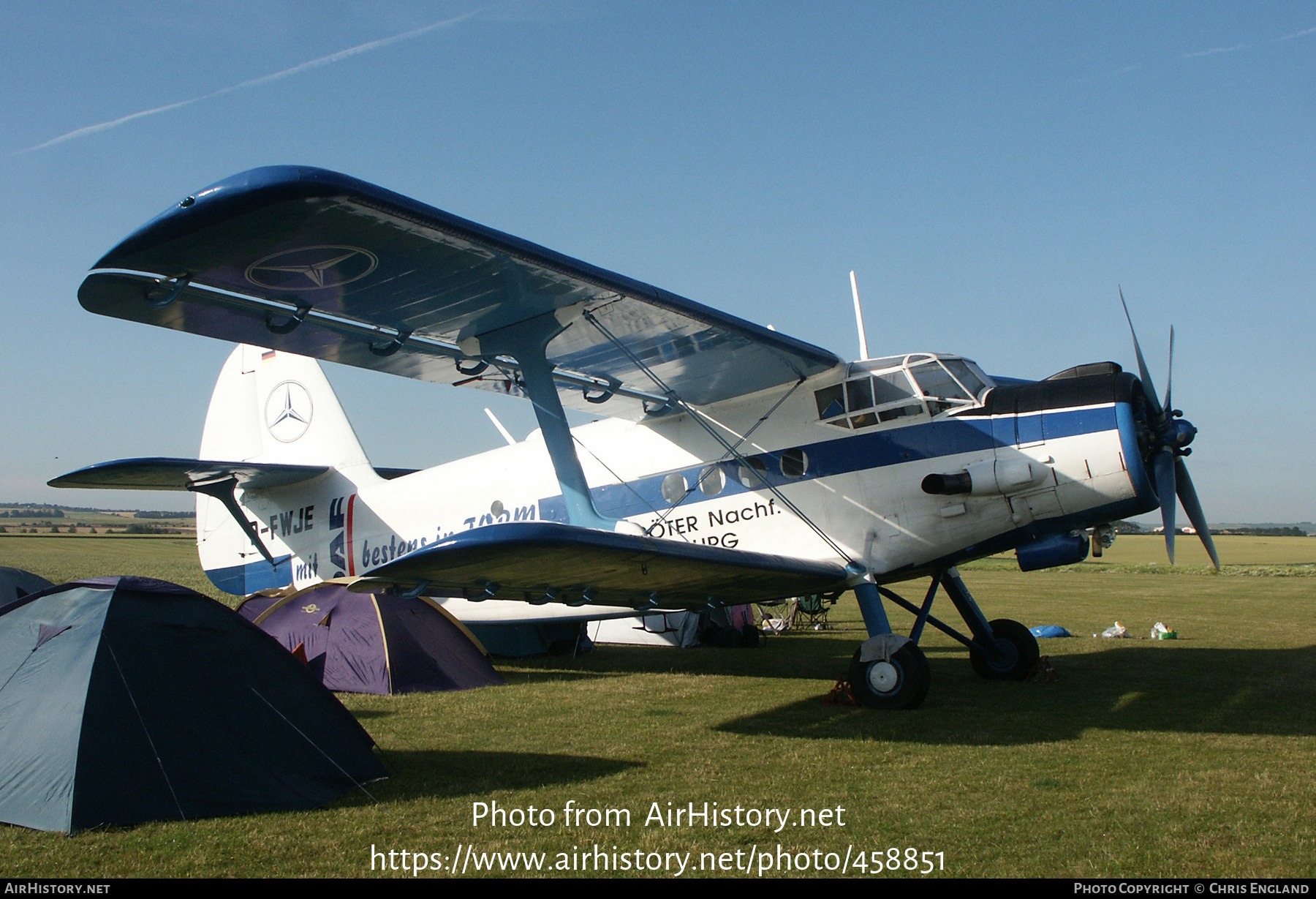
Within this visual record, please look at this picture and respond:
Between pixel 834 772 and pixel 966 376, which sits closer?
pixel 834 772

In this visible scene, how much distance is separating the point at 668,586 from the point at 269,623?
4.64m

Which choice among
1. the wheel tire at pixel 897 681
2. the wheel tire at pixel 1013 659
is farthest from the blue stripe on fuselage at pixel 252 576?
the wheel tire at pixel 1013 659

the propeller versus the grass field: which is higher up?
the propeller

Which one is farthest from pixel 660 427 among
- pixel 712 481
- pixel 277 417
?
pixel 277 417

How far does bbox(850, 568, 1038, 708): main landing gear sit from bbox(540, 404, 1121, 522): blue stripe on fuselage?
4.19 ft

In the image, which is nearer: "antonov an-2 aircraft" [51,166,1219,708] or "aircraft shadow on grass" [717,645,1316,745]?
"antonov an-2 aircraft" [51,166,1219,708]

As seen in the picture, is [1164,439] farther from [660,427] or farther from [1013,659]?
[660,427]

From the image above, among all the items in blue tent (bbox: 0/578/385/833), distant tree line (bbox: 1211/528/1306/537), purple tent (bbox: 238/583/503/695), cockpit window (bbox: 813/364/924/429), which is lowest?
distant tree line (bbox: 1211/528/1306/537)

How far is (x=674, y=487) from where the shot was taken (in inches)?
386

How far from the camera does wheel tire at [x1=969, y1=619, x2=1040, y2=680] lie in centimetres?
986

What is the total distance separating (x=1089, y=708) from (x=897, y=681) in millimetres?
1918

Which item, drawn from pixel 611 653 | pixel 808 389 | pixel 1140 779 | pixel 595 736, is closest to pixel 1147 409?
pixel 808 389

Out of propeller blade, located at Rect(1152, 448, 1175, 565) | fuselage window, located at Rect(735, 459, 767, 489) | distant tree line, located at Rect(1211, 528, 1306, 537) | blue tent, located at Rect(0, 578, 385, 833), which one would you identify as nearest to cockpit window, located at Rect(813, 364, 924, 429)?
fuselage window, located at Rect(735, 459, 767, 489)

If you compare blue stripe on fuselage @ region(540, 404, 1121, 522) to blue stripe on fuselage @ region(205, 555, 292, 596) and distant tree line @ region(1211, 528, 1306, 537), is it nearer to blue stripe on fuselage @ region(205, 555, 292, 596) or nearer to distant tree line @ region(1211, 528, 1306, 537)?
blue stripe on fuselage @ region(205, 555, 292, 596)
